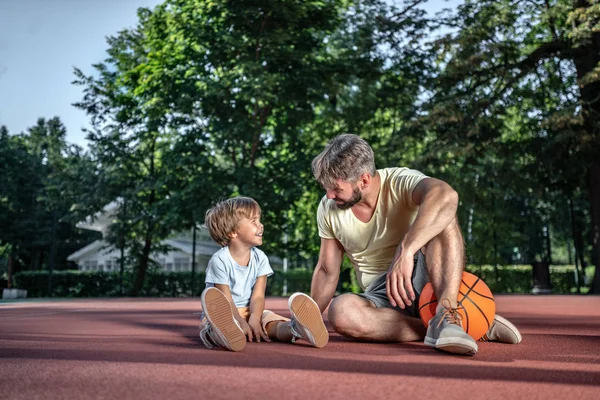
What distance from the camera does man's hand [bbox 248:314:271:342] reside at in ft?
11.9

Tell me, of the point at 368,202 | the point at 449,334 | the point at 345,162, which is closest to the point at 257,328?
the point at 368,202

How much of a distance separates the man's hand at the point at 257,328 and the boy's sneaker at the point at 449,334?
3.79 feet

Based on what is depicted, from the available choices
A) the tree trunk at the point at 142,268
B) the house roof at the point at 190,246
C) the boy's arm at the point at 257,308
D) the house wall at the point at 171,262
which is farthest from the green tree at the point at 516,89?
the house roof at the point at 190,246

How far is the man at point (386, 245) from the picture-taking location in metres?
2.84

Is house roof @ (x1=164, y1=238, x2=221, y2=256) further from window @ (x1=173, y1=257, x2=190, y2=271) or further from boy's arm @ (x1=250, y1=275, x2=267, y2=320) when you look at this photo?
boy's arm @ (x1=250, y1=275, x2=267, y2=320)

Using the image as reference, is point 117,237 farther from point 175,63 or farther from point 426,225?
point 426,225

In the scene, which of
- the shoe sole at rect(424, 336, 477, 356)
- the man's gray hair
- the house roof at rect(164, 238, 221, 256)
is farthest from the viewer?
the house roof at rect(164, 238, 221, 256)

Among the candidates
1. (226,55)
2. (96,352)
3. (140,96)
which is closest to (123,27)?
(140,96)

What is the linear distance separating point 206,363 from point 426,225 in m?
1.21

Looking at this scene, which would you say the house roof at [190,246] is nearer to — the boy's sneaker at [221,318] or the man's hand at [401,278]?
the boy's sneaker at [221,318]

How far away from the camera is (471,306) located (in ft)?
9.91

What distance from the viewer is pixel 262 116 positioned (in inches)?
633

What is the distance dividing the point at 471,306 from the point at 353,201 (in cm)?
83

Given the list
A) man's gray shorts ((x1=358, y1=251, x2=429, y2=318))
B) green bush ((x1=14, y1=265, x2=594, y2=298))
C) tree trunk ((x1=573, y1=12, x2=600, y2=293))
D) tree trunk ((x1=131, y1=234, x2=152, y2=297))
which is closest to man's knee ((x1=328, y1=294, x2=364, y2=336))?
man's gray shorts ((x1=358, y1=251, x2=429, y2=318))
